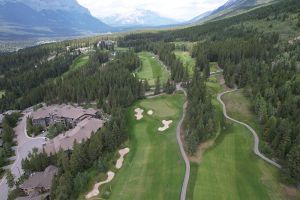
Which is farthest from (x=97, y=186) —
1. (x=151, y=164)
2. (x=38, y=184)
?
(x=151, y=164)

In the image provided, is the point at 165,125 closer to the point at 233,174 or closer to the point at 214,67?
the point at 233,174

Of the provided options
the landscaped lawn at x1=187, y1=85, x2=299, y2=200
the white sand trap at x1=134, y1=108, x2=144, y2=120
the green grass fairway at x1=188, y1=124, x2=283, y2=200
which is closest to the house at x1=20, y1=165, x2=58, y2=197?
the landscaped lawn at x1=187, y1=85, x2=299, y2=200

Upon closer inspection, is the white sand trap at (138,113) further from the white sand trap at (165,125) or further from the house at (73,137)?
the house at (73,137)

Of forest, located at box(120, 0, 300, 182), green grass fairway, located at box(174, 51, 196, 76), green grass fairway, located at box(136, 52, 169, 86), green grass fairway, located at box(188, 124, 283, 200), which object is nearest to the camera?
green grass fairway, located at box(188, 124, 283, 200)

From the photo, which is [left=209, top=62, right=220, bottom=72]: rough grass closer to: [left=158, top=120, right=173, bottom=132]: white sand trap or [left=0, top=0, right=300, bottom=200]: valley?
[left=0, top=0, right=300, bottom=200]: valley

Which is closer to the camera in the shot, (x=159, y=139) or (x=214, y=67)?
(x=159, y=139)
